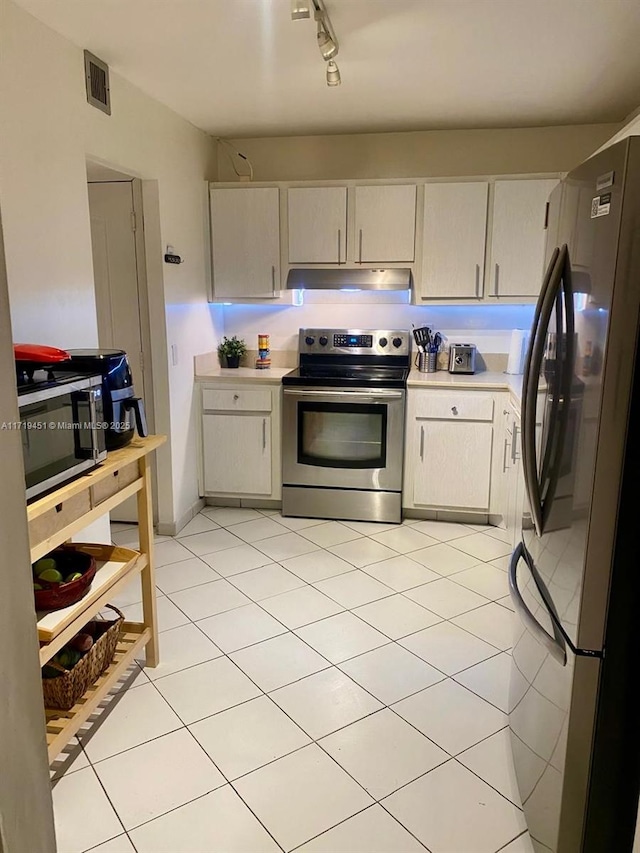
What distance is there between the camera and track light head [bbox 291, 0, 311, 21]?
210cm

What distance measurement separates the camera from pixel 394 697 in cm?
230

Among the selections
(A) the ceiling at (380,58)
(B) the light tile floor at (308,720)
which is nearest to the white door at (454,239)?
(A) the ceiling at (380,58)

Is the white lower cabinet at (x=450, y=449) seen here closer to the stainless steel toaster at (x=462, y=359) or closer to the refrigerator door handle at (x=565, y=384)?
the stainless steel toaster at (x=462, y=359)

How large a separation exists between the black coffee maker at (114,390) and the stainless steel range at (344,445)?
1.78 meters

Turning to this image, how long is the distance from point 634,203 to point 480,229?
278cm

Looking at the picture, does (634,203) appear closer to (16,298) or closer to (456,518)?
(16,298)

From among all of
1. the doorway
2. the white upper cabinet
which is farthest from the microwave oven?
the white upper cabinet

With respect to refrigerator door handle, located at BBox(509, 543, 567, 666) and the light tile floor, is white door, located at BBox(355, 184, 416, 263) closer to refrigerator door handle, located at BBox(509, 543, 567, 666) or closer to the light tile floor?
the light tile floor

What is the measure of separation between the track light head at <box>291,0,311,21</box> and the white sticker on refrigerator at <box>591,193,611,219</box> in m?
1.33

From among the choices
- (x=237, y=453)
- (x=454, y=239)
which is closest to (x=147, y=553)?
(x=237, y=453)

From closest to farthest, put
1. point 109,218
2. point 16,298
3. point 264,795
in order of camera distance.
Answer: point 264,795 → point 16,298 → point 109,218

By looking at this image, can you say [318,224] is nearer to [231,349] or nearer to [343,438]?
[231,349]

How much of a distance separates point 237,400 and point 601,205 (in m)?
2.99

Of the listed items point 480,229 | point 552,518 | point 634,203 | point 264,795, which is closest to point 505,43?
point 480,229
